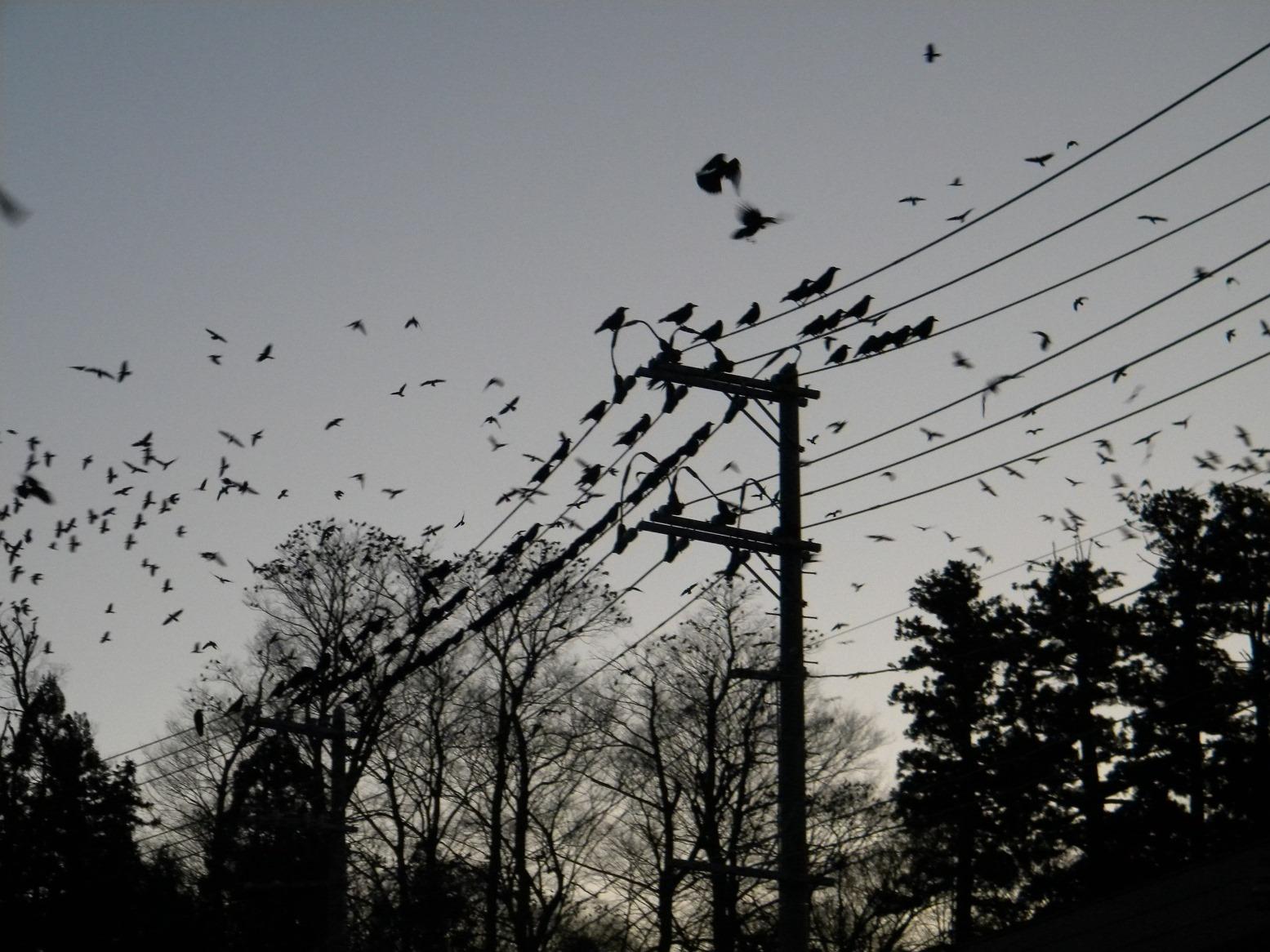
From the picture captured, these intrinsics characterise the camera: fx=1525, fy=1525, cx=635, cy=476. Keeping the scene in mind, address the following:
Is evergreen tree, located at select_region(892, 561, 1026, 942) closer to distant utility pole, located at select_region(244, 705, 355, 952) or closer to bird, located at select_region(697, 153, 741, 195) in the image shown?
distant utility pole, located at select_region(244, 705, 355, 952)

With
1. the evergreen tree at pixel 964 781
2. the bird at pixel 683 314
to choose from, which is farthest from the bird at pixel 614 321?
the evergreen tree at pixel 964 781

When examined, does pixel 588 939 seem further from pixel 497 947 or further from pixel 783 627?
pixel 783 627

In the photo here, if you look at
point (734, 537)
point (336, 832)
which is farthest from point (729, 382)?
point (336, 832)

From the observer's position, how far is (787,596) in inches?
472

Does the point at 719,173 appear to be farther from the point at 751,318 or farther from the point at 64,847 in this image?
the point at 64,847

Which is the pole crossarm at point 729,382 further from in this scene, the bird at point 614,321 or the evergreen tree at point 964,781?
the evergreen tree at point 964,781

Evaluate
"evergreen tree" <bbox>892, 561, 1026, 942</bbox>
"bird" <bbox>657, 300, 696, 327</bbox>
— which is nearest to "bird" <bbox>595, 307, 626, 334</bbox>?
"bird" <bbox>657, 300, 696, 327</bbox>

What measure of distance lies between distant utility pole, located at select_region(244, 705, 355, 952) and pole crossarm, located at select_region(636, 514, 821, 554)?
7.08 m

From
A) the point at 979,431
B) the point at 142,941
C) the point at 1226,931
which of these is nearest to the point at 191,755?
the point at 142,941

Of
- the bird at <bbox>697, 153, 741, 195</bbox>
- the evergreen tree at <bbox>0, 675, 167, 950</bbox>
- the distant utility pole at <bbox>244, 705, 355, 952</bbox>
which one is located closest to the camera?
the bird at <bbox>697, 153, 741, 195</bbox>

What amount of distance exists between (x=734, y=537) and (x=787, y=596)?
2.03 feet

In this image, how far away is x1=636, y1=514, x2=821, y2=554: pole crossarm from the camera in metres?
12.0

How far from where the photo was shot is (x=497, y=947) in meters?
32.7

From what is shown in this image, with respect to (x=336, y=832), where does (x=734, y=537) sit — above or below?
above
